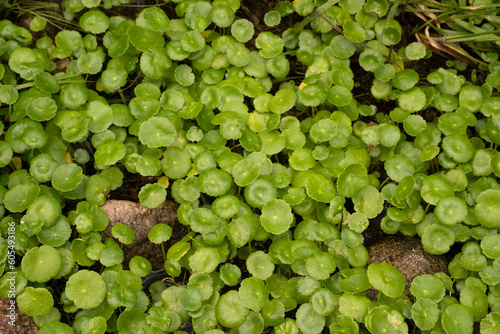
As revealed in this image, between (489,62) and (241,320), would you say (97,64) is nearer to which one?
(241,320)

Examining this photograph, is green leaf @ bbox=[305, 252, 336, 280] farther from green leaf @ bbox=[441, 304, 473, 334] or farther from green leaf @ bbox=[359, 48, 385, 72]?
green leaf @ bbox=[359, 48, 385, 72]

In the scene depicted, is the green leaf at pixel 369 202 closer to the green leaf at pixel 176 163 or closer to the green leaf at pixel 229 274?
the green leaf at pixel 229 274

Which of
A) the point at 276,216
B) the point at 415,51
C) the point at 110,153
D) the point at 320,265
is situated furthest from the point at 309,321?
the point at 415,51

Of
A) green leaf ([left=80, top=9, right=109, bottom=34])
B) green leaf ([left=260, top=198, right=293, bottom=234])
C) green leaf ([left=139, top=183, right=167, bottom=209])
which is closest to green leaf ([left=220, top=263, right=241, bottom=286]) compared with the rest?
green leaf ([left=260, top=198, right=293, bottom=234])

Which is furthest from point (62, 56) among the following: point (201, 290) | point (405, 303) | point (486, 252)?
point (486, 252)

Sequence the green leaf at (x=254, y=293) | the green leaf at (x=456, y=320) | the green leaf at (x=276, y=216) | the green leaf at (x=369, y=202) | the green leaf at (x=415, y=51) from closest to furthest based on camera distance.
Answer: the green leaf at (x=456, y=320) → the green leaf at (x=254, y=293) → the green leaf at (x=276, y=216) → the green leaf at (x=369, y=202) → the green leaf at (x=415, y=51)

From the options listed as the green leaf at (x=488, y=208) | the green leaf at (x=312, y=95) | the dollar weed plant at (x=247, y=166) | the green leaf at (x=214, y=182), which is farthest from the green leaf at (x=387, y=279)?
the green leaf at (x=312, y=95)
